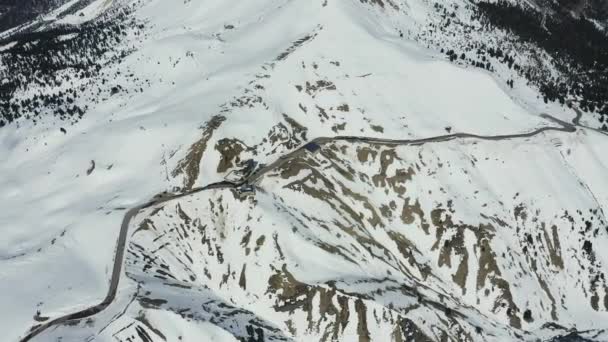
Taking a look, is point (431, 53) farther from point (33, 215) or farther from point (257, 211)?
point (33, 215)

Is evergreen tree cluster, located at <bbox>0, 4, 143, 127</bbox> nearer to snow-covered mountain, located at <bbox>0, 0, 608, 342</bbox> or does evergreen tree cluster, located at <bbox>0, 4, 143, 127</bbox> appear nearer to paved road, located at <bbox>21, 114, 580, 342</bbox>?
snow-covered mountain, located at <bbox>0, 0, 608, 342</bbox>

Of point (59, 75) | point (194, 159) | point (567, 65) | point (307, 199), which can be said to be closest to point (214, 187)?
point (194, 159)

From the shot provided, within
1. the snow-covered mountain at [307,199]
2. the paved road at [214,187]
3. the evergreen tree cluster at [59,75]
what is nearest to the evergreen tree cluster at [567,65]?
the snow-covered mountain at [307,199]

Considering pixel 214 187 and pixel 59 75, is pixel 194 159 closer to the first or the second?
pixel 214 187

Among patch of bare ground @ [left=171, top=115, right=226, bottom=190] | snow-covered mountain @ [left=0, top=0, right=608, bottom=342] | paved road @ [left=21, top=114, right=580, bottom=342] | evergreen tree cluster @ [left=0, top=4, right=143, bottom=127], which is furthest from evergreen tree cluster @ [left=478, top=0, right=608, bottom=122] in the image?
evergreen tree cluster @ [left=0, top=4, right=143, bottom=127]

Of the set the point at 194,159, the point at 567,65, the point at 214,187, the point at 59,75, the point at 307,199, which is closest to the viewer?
the point at 214,187
